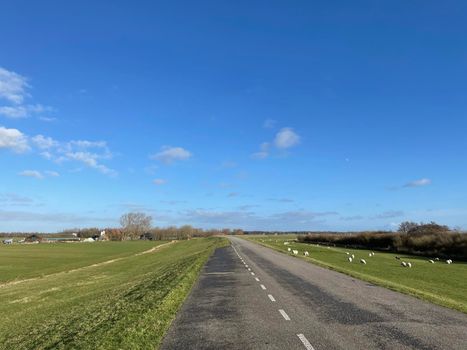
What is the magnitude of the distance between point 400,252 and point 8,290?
2913 inches

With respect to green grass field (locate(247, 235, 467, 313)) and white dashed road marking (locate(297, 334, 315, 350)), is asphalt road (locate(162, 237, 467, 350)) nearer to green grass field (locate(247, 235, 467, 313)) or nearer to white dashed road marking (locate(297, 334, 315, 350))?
white dashed road marking (locate(297, 334, 315, 350))

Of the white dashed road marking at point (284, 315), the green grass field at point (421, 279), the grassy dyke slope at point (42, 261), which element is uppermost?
the grassy dyke slope at point (42, 261)

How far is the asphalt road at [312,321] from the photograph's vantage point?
1002cm

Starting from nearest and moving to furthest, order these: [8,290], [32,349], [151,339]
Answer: [151,339] < [32,349] < [8,290]

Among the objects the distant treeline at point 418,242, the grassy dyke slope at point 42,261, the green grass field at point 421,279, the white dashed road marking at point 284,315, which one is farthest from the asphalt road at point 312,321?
the distant treeline at point 418,242

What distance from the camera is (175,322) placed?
42.2 ft

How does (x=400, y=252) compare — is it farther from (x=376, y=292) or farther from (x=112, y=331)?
(x=112, y=331)

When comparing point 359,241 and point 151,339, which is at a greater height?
point 359,241

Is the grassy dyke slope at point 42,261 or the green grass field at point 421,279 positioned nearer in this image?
the green grass field at point 421,279

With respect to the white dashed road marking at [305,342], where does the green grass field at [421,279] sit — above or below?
above

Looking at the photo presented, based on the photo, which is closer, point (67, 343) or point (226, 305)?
point (67, 343)

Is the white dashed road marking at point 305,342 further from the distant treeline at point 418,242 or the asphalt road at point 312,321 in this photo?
the distant treeline at point 418,242

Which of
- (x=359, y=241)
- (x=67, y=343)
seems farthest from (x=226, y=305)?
(x=359, y=241)

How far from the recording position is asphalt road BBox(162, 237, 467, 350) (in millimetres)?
10016
